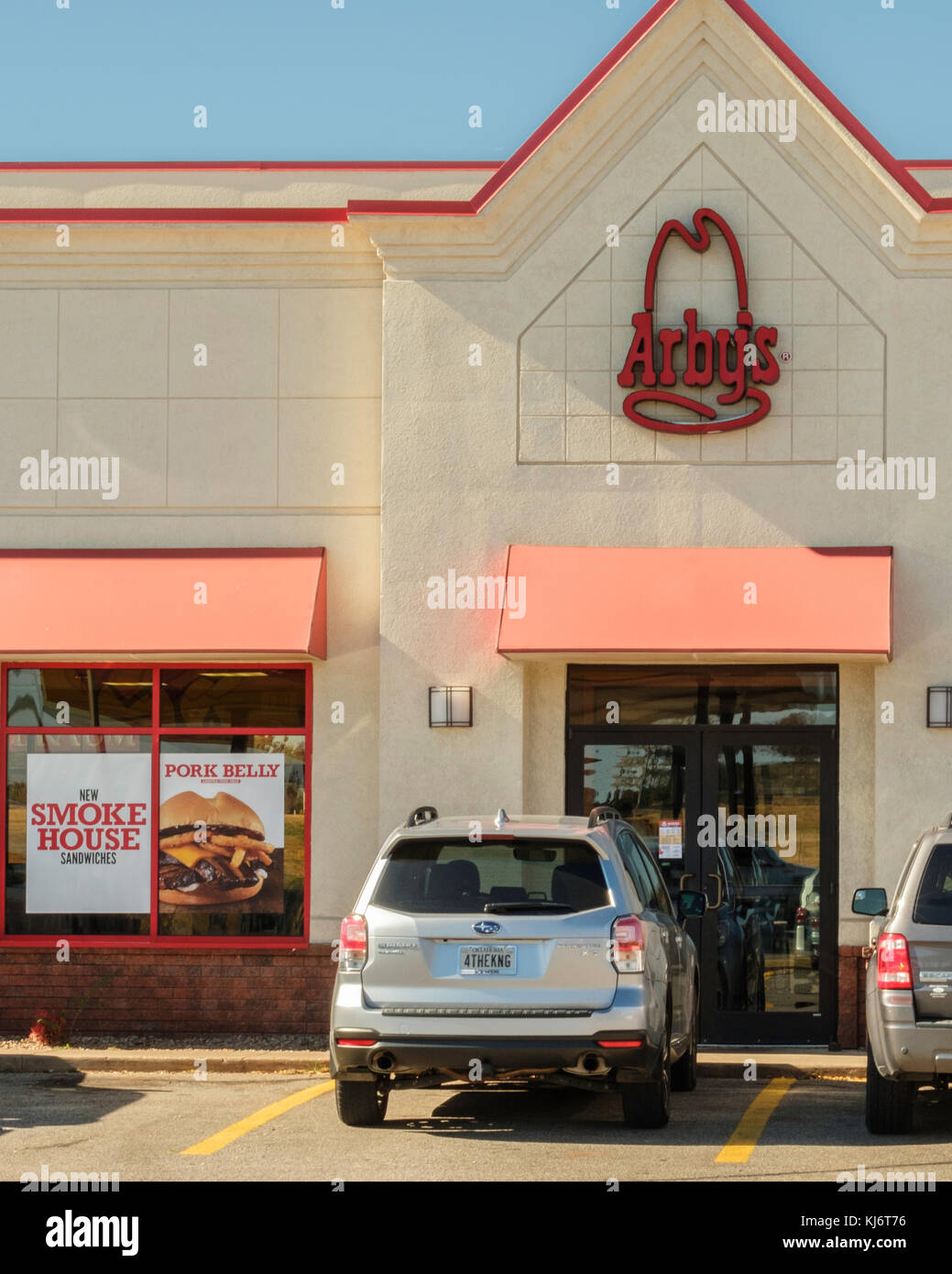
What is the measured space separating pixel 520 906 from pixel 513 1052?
77cm

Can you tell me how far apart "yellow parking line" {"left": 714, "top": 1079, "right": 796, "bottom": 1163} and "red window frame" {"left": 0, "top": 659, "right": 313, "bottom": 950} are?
13.6 feet

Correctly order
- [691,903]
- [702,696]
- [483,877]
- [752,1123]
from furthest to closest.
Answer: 1. [702,696]
2. [691,903]
3. [752,1123]
4. [483,877]

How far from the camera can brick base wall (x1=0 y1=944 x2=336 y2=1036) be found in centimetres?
1385

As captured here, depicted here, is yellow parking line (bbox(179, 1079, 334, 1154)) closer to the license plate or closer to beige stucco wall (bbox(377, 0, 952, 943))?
the license plate

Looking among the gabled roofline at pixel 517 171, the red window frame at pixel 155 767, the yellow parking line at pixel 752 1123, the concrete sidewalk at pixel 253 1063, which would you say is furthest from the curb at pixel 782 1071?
the gabled roofline at pixel 517 171

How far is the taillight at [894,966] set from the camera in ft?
30.3

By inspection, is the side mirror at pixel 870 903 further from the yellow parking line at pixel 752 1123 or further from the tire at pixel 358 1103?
the tire at pixel 358 1103

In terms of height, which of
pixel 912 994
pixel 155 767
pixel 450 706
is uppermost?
pixel 450 706

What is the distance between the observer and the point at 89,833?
14.2 m

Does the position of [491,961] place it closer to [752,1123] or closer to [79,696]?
[752,1123]

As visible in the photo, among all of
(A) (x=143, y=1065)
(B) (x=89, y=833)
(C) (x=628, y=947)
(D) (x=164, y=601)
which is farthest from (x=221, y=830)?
(C) (x=628, y=947)

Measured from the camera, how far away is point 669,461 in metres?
13.9

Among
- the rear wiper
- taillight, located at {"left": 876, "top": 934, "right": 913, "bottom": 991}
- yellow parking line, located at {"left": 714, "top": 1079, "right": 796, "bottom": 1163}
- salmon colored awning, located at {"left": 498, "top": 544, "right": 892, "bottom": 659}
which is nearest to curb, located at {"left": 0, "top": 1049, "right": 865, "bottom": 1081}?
yellow parking line, located at {"left": 714, "top": 1079, "right": 796, "bottom": 1163}
